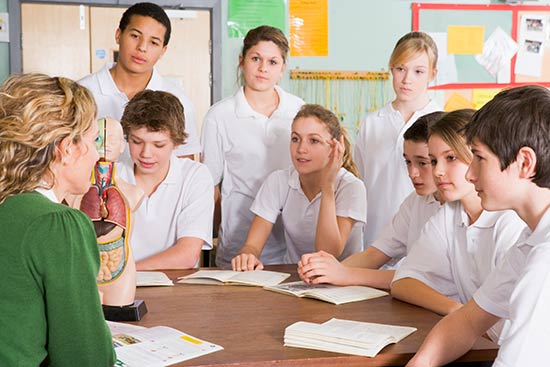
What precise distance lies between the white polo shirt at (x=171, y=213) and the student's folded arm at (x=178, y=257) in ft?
0.11

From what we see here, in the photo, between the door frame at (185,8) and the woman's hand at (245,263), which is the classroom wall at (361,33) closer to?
the door frame at (185,8)

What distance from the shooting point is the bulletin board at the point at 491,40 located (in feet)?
16.8

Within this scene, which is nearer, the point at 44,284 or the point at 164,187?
the point at 44,284

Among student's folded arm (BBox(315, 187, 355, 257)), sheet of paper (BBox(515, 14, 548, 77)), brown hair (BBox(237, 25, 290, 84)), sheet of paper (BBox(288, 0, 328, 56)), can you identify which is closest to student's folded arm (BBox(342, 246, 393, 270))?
student's folded arm (BBox(315, 187, 355, 257))

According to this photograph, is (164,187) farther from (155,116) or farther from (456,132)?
(456,132)

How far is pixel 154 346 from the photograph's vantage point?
5.43 feet

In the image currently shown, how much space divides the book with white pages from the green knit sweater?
925mm

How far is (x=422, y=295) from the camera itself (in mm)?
2072

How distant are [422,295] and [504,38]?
363 cm

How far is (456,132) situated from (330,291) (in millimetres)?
585

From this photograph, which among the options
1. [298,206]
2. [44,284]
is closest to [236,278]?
[298,206]

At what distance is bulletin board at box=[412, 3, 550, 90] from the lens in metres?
5.11

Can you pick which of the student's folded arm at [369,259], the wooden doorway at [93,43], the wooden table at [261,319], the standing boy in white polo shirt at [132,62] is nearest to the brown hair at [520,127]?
the wooden table at [261,319]

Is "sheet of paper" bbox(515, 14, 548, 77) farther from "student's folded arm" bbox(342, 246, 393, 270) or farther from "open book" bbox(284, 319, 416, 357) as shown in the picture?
"open book" bbox(284, 319, 416, 357)
